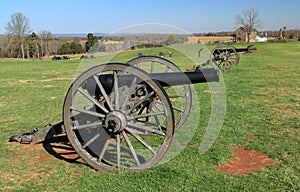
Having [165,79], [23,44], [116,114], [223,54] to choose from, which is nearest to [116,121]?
[116,114]

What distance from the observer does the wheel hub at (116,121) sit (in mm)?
3975

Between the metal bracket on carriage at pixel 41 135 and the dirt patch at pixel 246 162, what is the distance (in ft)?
7.83

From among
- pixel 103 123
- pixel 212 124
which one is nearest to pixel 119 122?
pixel 103 123

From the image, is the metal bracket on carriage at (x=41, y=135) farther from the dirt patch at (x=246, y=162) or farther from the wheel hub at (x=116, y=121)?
the dirt patch at (x=246, y=162)

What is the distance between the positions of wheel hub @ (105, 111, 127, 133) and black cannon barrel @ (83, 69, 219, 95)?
430mm

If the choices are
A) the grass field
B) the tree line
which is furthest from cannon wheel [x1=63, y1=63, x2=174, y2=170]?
the tree line

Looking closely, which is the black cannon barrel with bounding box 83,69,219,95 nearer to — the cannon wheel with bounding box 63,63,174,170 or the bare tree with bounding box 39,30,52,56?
the cannon wheel with bounding box 63,63,174,170

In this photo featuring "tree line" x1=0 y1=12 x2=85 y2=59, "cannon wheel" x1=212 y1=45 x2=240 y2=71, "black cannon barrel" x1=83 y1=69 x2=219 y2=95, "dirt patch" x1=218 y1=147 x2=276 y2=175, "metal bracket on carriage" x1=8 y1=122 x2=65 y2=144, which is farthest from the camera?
"tree line" x1=0 y1=12 x2=85 y2=59

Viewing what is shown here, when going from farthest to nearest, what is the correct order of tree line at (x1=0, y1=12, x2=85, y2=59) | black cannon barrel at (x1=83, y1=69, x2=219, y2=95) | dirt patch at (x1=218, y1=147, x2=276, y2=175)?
tree line at (x1=0, y1=12, x2=85, y2=59)
dirt patch at (x1=218, y1=147, x2=276, y2=175)
black cannon barrel at (x1=83, y1=69, x2=219, y2=95)

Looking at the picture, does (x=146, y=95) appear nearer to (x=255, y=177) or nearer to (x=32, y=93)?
(x=255, y=177)

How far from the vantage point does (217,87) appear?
11.8 meters

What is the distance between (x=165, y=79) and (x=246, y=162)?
166 centimetres

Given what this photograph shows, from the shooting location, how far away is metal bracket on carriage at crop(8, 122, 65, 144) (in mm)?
4766

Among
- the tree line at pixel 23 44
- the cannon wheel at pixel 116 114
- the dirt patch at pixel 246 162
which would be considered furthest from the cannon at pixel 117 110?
the tree line at pixel 23 44
